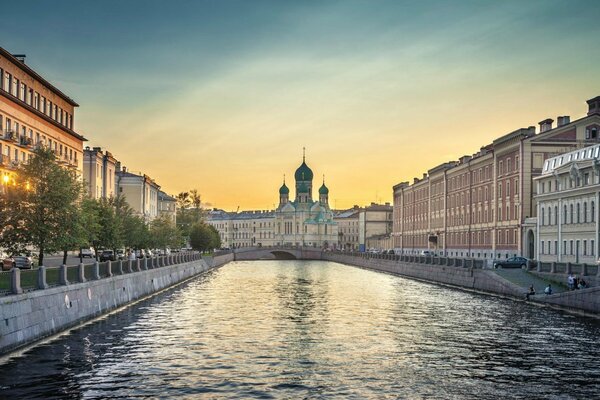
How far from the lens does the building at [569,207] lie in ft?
229

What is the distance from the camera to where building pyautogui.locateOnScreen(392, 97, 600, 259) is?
87.9 metres

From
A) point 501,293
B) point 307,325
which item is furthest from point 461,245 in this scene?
point 307,325

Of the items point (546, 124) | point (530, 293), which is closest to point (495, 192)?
point (546, 124)

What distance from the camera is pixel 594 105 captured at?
290ft

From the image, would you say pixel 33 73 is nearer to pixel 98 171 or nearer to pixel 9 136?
pixel 9 136

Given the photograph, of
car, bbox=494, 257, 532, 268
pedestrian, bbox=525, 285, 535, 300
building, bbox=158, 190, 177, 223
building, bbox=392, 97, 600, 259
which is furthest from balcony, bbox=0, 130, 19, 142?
building, bbox=158, 190, 177, 223

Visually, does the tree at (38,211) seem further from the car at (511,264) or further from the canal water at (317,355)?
the car at (511,264)

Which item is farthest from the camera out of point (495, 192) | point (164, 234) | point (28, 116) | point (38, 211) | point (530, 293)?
point (164, 234)

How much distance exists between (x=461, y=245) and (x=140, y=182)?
62.1 m

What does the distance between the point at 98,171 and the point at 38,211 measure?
70589 millimetres

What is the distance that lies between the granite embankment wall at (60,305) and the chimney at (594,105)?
182 ft

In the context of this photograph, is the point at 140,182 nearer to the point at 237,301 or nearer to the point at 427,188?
the point at 427,188

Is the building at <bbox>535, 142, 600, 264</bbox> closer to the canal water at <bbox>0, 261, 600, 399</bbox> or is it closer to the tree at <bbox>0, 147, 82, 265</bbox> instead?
the canal water at <bbox>0, 261, 600, 399</bbox>

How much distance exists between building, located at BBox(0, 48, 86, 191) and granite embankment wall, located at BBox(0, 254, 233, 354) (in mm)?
15287
